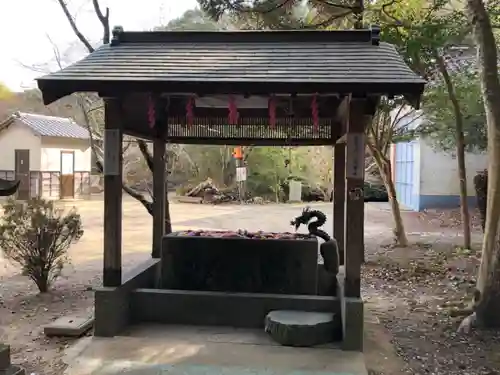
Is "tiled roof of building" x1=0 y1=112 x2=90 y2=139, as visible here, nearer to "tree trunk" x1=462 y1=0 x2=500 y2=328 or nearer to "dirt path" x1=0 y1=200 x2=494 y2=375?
"dirt path" x1=0 y1=200 x2=494 y2=375

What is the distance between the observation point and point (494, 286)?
5461 millimetres

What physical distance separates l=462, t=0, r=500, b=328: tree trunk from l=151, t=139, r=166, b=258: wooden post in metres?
3.98

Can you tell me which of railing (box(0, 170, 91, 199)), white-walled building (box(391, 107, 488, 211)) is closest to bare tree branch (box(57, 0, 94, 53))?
white-walled building (box(391, 107, 488, 211))

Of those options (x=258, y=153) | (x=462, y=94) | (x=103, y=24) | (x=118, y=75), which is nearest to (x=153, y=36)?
(x=118, y=75)

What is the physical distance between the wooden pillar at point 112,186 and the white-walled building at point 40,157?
18.8 meters

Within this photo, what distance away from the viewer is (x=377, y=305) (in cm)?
687

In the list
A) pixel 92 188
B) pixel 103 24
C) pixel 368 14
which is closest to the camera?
pixel 103 24

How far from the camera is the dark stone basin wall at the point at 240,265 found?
18.9ft

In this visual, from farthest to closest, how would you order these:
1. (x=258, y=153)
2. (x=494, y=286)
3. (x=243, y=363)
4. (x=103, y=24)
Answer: (x=258, y=153)
(x=103, y=24)
(x=494, y=286)
(x=243, y=363)

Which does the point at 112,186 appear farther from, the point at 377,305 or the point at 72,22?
the point at 72,22

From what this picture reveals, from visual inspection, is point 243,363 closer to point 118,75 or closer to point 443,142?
point 118,75

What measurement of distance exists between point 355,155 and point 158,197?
3297 mm

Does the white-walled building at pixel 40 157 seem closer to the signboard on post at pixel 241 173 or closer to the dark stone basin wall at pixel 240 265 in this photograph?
the signboard on post at pixel 241 173

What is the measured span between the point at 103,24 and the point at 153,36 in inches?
118
